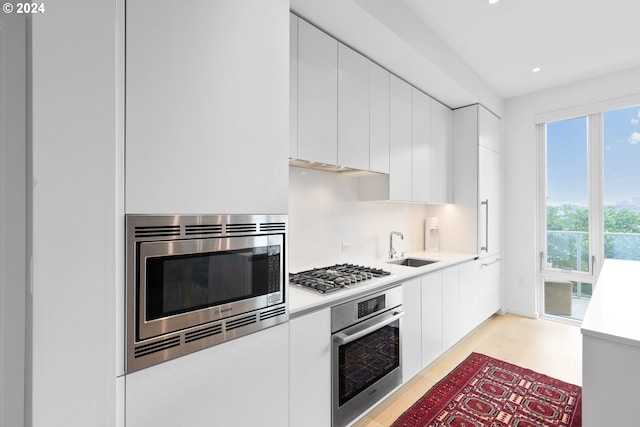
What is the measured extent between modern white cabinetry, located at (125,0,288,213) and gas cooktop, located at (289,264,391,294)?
61cm

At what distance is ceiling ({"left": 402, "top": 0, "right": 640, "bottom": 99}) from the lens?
7.44 feet

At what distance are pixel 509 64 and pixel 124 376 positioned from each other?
155 inches

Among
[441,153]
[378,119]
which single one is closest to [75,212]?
[378,119]

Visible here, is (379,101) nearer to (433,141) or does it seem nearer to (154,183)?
(433,141)

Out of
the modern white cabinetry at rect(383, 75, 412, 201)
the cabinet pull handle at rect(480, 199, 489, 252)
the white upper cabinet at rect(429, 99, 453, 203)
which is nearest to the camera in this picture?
the modern white cabinetry at rect(383, 75, 412, 201)

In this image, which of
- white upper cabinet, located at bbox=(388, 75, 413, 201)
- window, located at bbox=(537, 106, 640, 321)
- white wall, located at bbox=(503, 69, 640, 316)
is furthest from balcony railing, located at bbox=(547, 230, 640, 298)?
white upper cabinet, located at bbox=(388, 75, 413, 201)

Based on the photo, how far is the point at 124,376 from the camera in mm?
965

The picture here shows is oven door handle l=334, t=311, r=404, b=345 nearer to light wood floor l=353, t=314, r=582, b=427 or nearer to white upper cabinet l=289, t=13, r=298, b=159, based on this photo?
light wood floor l=353, t=314, r=582, b=427

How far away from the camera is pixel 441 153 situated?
3.39 metres

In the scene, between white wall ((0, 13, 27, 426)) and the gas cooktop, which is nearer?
white wall ((0, 13, 27, 426))

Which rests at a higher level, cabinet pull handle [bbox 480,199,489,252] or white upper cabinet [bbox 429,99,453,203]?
white upper cabinet [bbox 429,99,453,203]

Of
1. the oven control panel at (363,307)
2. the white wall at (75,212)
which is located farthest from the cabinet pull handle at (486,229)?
the white wall at (75,212)

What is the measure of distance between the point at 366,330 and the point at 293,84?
5.06 feet

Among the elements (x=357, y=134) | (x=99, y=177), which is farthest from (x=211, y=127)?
(x=357, y=134)
